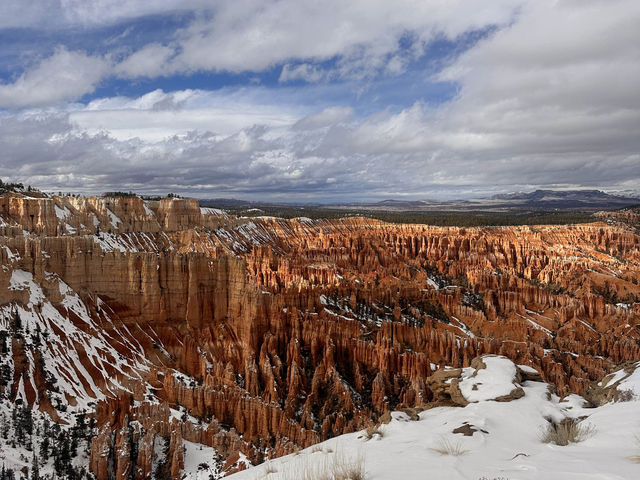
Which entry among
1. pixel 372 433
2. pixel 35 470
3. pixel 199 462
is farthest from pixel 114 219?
pixel 372 433

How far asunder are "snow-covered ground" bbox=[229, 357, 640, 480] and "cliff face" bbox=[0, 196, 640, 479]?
352cm

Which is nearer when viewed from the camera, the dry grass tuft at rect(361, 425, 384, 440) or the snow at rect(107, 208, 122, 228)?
the dry grass tuft at rect(361, 425, 384, 440)

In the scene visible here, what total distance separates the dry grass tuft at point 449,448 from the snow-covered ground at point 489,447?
23mm

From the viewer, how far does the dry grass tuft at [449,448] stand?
244 inches

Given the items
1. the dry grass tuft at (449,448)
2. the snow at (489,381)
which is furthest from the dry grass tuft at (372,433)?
the snow at (489,381)

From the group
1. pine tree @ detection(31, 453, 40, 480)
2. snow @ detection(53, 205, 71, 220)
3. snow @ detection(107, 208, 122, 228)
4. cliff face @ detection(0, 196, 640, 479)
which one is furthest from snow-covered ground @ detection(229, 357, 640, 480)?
snow @ detection(107, 208, 122, 228)

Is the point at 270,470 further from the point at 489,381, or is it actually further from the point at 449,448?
the point at 489,381

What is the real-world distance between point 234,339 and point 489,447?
2932 cm

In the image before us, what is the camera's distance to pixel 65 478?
1797 centimetres

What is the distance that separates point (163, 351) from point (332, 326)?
1262cm

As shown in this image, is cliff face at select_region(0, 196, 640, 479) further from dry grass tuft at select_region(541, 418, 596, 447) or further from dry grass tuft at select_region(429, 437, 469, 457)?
dry grass tuft at select_region(429, 437, 469, 457)

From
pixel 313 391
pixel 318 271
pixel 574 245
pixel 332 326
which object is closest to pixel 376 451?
pixel 313 391

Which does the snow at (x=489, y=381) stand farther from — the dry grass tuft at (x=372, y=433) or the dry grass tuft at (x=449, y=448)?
the dry grass tuft at (x=449, y=448)

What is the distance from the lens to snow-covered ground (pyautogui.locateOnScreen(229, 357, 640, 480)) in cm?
497
